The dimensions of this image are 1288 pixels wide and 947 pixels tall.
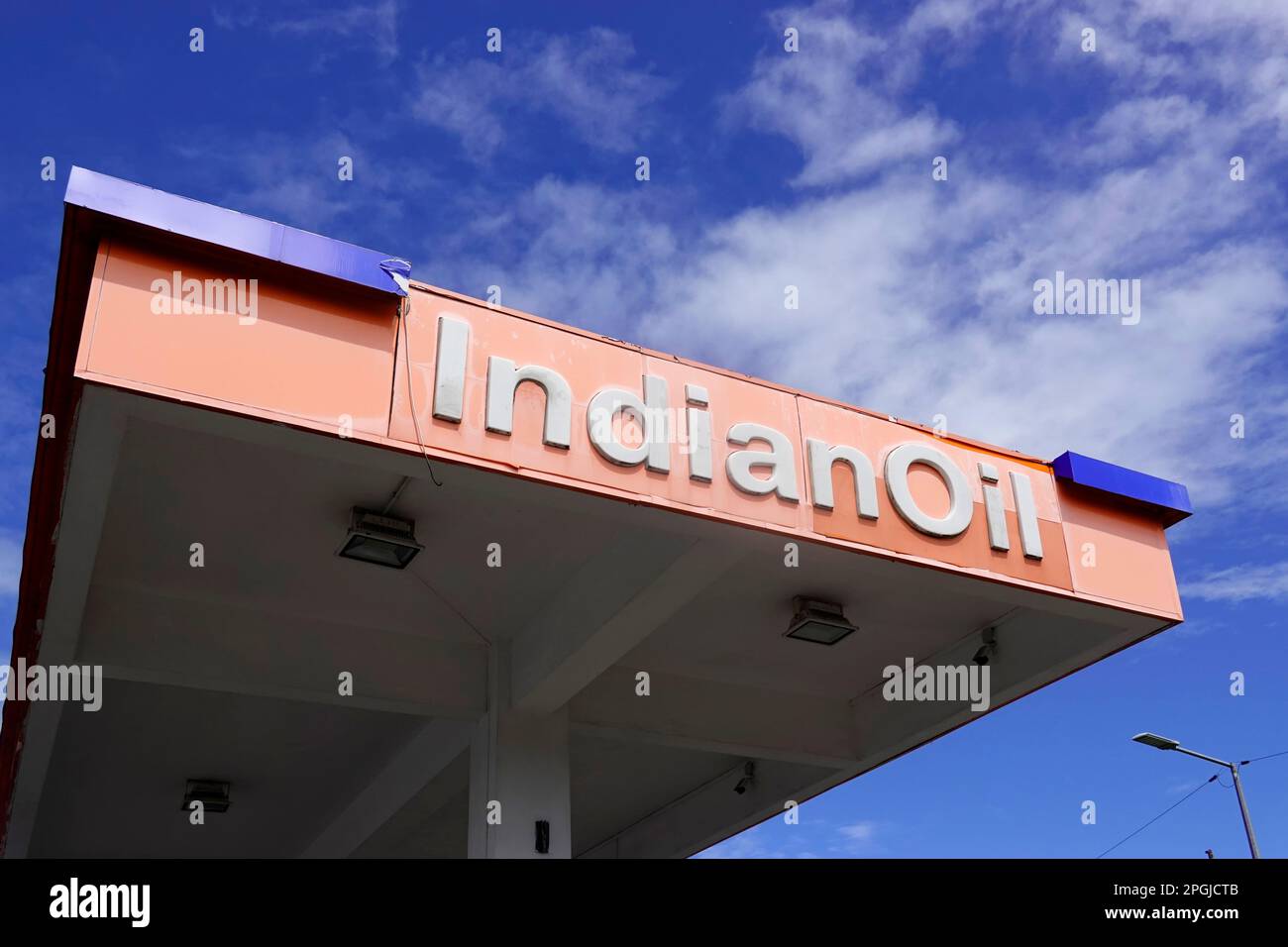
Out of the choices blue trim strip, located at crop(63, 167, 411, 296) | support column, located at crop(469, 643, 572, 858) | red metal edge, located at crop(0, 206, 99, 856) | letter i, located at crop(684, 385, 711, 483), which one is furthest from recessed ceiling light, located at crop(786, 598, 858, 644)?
red metal edge, located at crop(0, 206, 99, 856)

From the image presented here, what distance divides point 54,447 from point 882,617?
5968 mm

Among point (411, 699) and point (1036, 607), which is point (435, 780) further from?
point (1036, 607)

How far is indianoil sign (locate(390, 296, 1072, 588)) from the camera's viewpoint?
694 centimetres

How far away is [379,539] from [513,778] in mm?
2210

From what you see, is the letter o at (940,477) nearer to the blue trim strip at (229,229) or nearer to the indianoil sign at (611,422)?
the indianoil sign at (611,422)

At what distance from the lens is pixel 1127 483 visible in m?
9.12

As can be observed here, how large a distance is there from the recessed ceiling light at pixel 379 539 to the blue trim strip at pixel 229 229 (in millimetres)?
1691

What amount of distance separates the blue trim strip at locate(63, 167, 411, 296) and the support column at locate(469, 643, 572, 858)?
366 centimetres

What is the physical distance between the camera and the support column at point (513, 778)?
8688mm

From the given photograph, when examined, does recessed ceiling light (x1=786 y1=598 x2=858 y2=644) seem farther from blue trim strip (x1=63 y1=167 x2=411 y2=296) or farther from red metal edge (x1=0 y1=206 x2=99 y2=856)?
red metal edge (x1=0 y1=206 x2=99 y2=856)

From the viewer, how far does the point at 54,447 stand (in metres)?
6.58

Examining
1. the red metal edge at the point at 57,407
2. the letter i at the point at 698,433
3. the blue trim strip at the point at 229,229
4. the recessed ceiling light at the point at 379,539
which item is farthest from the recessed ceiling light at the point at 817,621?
the red metal edge at the point at 57,407
